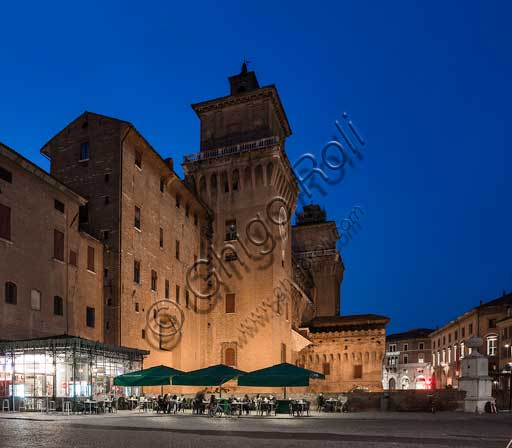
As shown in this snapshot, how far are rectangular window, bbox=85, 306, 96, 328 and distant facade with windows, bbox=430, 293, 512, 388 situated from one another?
125 feet

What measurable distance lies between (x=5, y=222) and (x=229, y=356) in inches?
964

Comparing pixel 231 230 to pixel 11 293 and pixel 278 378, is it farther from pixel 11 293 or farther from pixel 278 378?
pixel 278 378

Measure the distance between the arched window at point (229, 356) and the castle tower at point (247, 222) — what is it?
0.27ft

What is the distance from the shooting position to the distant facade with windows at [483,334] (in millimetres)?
64500

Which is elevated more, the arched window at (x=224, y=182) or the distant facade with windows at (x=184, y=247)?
the arched window at (x=224, y=182)

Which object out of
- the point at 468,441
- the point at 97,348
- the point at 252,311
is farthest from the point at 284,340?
the point at 468,441

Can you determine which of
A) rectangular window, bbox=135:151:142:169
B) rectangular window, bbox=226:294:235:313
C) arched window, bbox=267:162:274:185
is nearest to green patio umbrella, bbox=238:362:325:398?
rectangular window, bbox=135:151:142:169

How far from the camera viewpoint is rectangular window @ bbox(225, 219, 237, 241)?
48.9 meters

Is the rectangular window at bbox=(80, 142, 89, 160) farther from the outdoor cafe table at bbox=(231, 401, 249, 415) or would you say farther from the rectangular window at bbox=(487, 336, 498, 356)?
the rectangular window at bbox=(487, 336, 498, 356)

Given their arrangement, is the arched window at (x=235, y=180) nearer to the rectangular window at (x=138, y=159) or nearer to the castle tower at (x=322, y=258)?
the rectangular window at (x=138, y=159)

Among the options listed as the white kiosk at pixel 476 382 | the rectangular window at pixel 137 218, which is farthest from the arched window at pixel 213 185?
the white kiosk at pixel 476 382

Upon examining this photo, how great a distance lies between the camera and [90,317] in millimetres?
32812

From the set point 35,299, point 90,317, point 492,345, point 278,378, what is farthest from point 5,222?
point 492,345

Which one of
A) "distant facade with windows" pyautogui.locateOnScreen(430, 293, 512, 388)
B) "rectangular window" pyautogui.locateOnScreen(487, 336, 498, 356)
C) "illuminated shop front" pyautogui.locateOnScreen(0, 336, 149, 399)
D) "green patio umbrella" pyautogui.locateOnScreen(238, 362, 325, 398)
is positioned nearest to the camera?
"green patio umbrella" pyautogui.locateOnScreen(238, 362, 325, 398)
